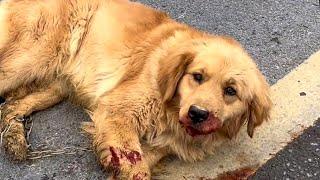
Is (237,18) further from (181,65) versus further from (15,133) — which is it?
(15,133)

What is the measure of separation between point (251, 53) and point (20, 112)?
2.18 meters

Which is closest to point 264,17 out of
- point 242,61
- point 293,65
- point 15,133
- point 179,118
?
point 293,65

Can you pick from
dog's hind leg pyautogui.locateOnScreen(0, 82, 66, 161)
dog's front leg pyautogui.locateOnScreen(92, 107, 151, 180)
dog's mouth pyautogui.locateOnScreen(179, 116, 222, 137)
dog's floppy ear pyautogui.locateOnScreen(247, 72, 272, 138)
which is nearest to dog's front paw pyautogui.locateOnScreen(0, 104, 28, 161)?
dog's hind leg pyautogui.locateOnScreen(0, 82, 66, 161)

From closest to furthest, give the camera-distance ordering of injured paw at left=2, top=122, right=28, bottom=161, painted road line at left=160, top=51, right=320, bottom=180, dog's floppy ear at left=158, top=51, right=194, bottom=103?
dog's floppy ear at left=158, top=51, right=194, bottom=103
injured paw at left=2, top=122, right=28, bottom=161
painted road line at left=160, top=51, right=320, bottom=180

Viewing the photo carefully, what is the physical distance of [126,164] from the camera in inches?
148

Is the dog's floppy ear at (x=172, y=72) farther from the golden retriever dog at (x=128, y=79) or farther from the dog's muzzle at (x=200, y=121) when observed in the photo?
the dog's muzzle at (x=200, y=121)

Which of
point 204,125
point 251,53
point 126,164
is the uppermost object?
point 204,125

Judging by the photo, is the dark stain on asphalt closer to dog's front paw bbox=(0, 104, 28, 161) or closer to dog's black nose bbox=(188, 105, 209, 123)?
dog's black nose bbox=(188, 105, 209, 123)

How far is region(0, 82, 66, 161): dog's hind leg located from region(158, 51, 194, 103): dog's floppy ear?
40.0 inches

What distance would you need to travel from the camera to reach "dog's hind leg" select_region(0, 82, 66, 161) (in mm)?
3926

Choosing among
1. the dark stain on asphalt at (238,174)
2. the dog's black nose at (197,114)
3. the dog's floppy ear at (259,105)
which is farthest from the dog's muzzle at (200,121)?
the dark stain on asphalt at (238,174)

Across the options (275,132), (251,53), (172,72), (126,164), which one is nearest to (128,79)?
(172,72)

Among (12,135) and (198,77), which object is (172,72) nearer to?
(198,77)

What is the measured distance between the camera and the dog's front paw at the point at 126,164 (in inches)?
147
